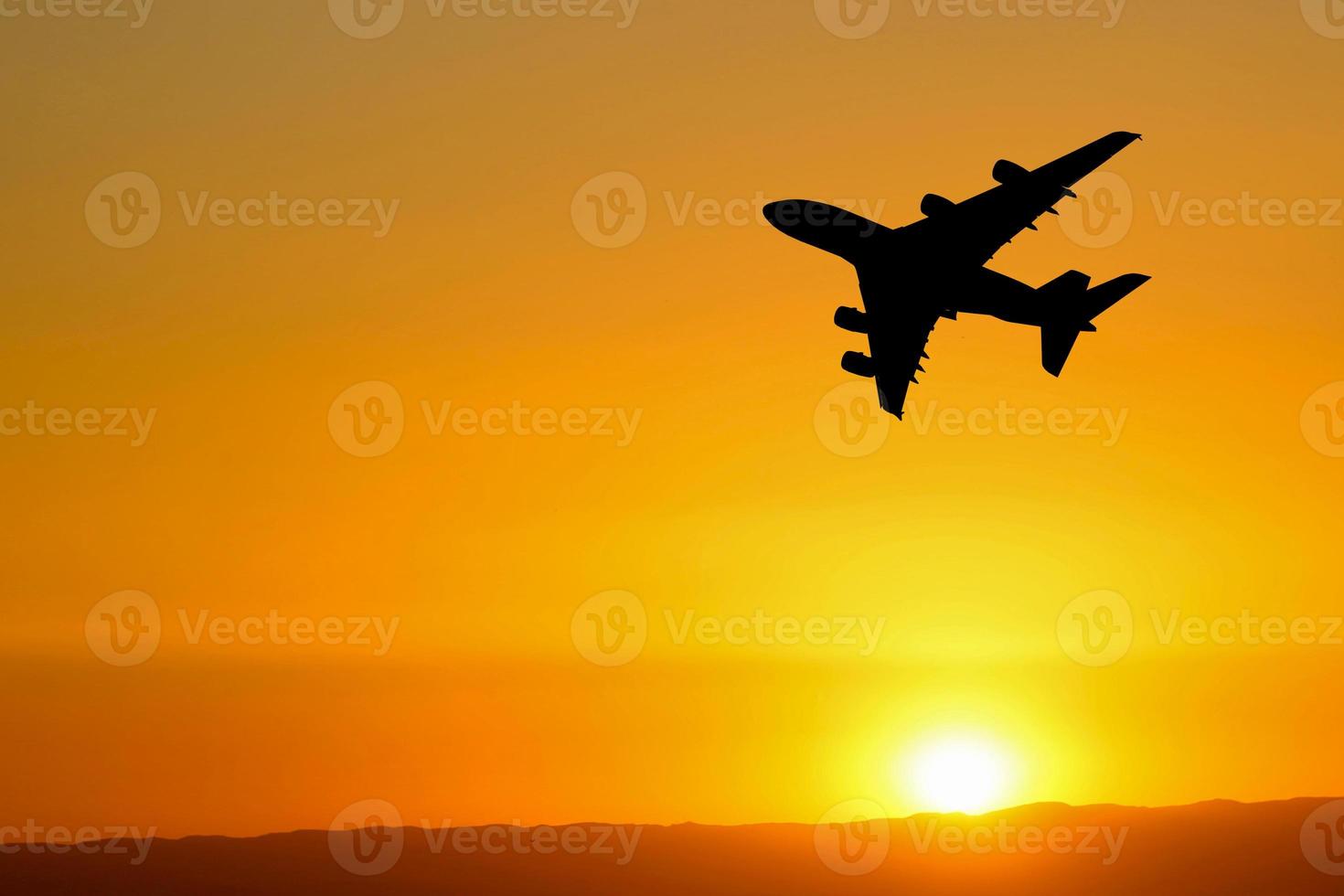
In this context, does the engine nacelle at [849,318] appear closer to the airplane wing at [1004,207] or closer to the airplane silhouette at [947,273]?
the airplane silhouette at [947,273]

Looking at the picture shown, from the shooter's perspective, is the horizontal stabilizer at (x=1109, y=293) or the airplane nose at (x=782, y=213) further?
the horizontal stabilizer at (x=1109, y=293)

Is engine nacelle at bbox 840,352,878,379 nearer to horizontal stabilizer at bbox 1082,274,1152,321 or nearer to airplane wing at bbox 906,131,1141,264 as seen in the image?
airplane wing at bbox 906,131,1141,264

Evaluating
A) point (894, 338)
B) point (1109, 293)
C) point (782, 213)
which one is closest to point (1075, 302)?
point (1109, 293)

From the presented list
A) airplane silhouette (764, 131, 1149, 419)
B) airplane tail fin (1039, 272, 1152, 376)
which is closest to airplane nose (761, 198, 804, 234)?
airplane silhouette (764, 131, 1149, 419)

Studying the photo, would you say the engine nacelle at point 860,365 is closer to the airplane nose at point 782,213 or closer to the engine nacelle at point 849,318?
the engine nacelle at point 849,318

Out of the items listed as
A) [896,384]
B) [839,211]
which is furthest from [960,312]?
[839,211]

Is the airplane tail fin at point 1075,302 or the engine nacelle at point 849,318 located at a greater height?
the airplane tail fin at point 1075,302

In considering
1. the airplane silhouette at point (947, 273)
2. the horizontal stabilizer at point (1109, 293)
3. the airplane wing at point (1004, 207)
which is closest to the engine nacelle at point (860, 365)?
the airplane silhouette at point (947, 273)
